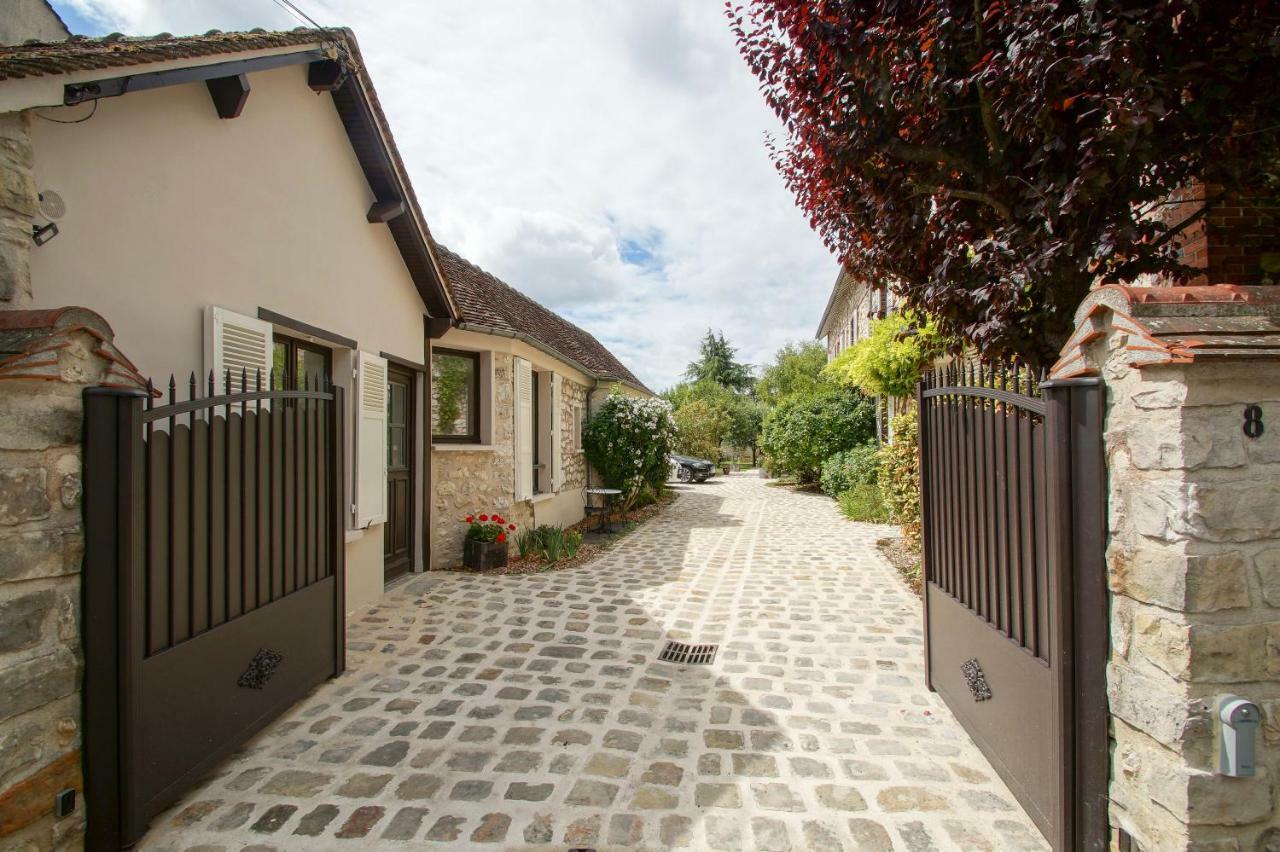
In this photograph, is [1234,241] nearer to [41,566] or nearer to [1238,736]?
[1238,736]

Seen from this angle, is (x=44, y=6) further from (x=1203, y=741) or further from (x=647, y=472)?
(x=647, y=472)

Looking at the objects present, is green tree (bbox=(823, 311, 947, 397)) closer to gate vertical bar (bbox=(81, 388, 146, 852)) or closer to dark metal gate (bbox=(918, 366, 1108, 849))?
dark metal gate (bbox=(918, 366, 1108, 849))

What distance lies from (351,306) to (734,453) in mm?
30806

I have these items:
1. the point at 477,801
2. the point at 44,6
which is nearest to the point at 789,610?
the point at 477,801

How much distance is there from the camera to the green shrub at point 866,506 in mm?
11070

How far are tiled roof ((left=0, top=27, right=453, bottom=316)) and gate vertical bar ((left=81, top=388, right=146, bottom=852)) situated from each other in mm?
1447

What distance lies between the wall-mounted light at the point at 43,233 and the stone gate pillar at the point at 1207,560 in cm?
447

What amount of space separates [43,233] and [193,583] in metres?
1.73

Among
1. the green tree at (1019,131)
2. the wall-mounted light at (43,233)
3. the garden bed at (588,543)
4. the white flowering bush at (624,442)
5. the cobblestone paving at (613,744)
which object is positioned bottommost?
the cobblestone paving at (613,744)

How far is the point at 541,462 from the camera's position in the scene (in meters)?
9.42

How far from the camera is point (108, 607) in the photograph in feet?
7.66

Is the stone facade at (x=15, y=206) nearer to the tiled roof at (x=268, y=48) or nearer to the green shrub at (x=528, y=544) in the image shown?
the tiled roof at (x=268, y=48)

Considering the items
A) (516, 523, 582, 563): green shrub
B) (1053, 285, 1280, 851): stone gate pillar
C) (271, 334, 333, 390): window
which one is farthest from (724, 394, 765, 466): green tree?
(1053, 285, 1280, 851): stone gate pillar

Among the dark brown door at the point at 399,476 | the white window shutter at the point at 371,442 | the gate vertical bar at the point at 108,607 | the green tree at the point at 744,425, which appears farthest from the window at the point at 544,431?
the green tree at the point at 744,425
